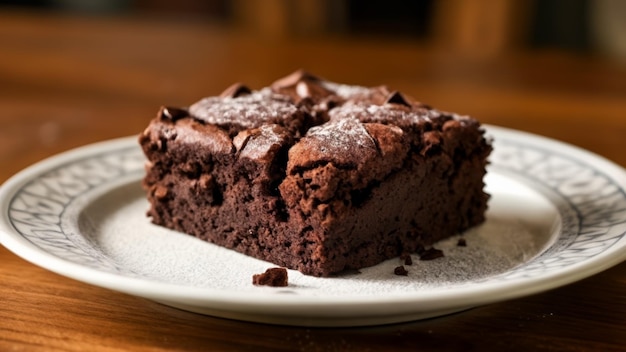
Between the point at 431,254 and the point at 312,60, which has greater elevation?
the point at 312,60

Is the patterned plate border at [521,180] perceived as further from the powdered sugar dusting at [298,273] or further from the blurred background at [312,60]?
the blurred background at [312,60]

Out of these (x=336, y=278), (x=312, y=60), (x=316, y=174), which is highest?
(x=316, y=174)

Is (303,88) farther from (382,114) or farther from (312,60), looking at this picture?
(312,60)

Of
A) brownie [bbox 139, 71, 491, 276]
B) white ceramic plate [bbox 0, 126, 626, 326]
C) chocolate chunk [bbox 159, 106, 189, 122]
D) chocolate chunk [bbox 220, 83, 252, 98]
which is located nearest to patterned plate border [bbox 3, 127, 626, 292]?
white ceramic plate [bbox 0, 126, 626, 326]

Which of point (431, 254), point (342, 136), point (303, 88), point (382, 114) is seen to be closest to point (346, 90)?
point (303, 88)

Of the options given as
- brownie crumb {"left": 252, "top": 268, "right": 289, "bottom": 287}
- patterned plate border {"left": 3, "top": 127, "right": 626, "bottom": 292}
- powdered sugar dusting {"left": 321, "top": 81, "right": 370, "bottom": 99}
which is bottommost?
brownie crumb {"left": 252, "top": 268, "right": 289, "bottom": 287}

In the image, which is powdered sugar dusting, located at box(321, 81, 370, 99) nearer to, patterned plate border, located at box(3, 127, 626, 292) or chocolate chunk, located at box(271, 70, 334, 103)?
chocolate chunk, located at box(271, 70, 334, 103)

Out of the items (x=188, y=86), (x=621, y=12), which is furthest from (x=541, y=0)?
(x=188, y=86)
